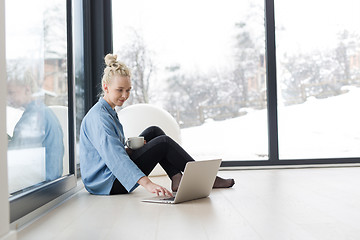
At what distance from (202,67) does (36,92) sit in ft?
7.98

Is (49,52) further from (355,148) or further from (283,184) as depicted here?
(355,148)

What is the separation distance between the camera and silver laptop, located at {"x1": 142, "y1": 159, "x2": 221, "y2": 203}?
2541 millimetres

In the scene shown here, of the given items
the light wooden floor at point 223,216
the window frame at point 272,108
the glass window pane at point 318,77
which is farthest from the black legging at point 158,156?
the glass window pane at point 318,77

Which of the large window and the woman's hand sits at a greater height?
the large window

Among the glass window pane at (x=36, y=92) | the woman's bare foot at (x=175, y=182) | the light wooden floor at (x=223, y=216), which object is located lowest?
the light wooden floor at (x=223, y=216)

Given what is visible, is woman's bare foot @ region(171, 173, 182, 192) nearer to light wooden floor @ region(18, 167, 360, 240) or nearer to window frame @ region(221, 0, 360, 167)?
light wooden floor @ region(18, 167, 360, 240)

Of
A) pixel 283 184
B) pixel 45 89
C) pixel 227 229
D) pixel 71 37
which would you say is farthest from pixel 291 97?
pixel 227 229

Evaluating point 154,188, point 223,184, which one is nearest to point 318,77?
point 223,184

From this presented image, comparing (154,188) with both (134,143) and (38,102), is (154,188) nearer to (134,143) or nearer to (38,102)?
(134,143)

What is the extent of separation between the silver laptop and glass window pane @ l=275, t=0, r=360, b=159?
7.26 ft

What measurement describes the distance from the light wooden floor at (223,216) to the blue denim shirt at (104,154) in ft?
0.34

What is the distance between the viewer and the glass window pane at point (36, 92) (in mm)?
2232

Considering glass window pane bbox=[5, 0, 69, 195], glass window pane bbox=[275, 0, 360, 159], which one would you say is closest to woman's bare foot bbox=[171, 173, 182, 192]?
glass window pane bbox=[5, 0, 69, 195]

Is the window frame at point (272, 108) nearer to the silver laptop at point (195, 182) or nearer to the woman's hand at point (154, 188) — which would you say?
the silver laptop at point (195, 182)
